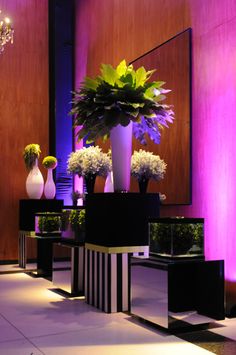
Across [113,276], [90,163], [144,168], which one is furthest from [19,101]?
[113,276]

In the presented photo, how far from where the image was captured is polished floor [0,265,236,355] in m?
2.89

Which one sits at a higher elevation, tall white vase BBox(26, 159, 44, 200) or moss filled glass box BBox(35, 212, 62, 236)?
tall white vase BBox(26, 159, 44, 200)

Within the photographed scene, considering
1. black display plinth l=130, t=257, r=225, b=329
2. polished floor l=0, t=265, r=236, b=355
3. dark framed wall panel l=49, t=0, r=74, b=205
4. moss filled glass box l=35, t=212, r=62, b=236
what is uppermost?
dark framed wall panel l=49, t=0, r=74, b=205

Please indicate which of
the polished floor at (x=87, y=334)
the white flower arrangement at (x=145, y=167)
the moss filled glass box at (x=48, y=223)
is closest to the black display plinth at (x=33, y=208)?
the moss filled glass box at (x=48, y=223)

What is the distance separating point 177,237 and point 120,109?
1103mm

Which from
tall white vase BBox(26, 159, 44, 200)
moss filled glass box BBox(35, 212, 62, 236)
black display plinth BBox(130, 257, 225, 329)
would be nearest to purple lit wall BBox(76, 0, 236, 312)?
black display plinth BBox(130, 257, 225, 329)

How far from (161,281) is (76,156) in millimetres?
1859

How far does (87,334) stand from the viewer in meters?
3.26

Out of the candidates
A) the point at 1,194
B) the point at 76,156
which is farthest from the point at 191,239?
the point at 1,194

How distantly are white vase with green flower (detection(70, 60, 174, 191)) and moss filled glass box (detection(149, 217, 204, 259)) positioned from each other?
645mm

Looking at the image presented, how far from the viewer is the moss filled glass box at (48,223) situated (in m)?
5.84

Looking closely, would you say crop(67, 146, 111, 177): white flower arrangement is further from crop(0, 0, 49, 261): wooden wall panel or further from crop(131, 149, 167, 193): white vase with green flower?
crop(0, 0, 49, 261): wooden wall panel

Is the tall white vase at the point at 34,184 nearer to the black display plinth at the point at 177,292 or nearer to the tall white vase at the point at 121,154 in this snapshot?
the tall white vase at the point at 121,154

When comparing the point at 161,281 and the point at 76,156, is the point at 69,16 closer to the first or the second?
the point at 76,156
